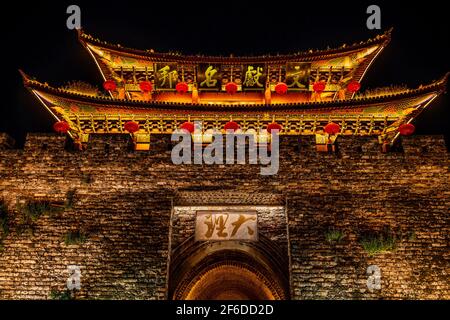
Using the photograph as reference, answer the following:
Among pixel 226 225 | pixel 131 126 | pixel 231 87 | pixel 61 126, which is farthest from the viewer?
pixel 231 87

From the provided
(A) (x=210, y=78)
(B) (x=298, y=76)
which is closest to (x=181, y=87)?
(A) (x=210, y=78)

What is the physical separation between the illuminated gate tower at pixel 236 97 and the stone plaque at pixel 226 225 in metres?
1.76

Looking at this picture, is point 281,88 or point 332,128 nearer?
point 332,128

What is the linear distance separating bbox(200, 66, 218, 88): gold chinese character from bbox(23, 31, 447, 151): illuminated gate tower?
0.02 m

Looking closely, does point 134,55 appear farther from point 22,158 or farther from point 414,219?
point 414,219

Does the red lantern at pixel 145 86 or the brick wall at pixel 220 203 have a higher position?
the red lantern at pixel 145 86

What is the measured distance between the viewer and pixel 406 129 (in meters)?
8.29

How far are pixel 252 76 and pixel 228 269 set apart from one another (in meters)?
4.82

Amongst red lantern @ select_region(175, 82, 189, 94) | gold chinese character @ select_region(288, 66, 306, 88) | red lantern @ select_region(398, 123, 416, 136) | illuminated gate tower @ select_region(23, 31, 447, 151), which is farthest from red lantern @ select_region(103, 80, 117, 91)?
red lantern @ select_region(398, 123, 416, 136)

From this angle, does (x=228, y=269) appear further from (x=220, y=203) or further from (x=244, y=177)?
(x=244, y=177)

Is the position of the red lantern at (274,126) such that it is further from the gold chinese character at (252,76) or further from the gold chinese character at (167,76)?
the gold chinese character at (167,76)

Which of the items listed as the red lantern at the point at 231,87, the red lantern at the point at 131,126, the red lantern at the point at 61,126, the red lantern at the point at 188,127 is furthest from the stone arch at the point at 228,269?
the red lantern at the point at 231,87

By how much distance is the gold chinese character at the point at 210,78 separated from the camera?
9773 mm

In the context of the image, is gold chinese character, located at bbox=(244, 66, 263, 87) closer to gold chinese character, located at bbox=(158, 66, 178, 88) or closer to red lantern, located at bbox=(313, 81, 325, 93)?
red lantern, located at bbox=(313, 81, 325, 93)
